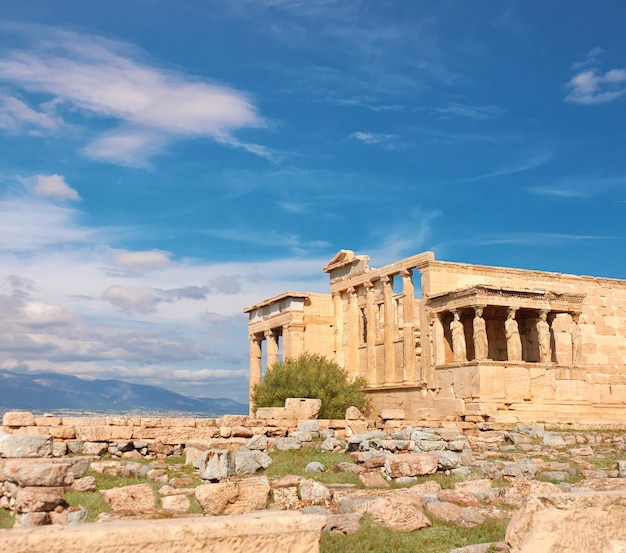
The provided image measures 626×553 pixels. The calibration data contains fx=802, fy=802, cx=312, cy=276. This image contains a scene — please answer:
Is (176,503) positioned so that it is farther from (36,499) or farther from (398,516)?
(398,516)

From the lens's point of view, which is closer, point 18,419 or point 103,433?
point 103,433

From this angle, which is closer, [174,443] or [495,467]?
[495,467]

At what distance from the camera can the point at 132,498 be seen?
33.5ft

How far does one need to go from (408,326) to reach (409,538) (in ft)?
73.6

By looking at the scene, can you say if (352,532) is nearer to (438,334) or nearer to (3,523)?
(3,523)

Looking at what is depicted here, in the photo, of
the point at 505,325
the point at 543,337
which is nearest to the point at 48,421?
the point at 505,325

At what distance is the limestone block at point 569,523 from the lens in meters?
6.64

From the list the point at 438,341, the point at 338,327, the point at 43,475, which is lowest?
the point at 43,475

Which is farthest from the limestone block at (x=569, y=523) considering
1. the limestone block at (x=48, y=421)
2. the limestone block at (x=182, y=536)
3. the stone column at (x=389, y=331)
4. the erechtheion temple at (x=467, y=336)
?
the stone column at (x=389, y=331)

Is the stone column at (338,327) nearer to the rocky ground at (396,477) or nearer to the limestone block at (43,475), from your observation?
the rocky ground at (396,477)

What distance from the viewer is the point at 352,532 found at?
894 centimetres

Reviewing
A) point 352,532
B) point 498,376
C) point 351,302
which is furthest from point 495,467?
point 351,302

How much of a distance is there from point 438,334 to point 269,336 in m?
10.5

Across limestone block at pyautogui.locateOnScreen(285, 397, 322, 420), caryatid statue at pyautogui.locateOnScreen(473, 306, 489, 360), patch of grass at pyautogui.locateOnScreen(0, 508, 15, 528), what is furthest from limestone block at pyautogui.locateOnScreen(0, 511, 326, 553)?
caryatid statue at pyautogui.locateOnScreen(473, 306, 489, 360)
